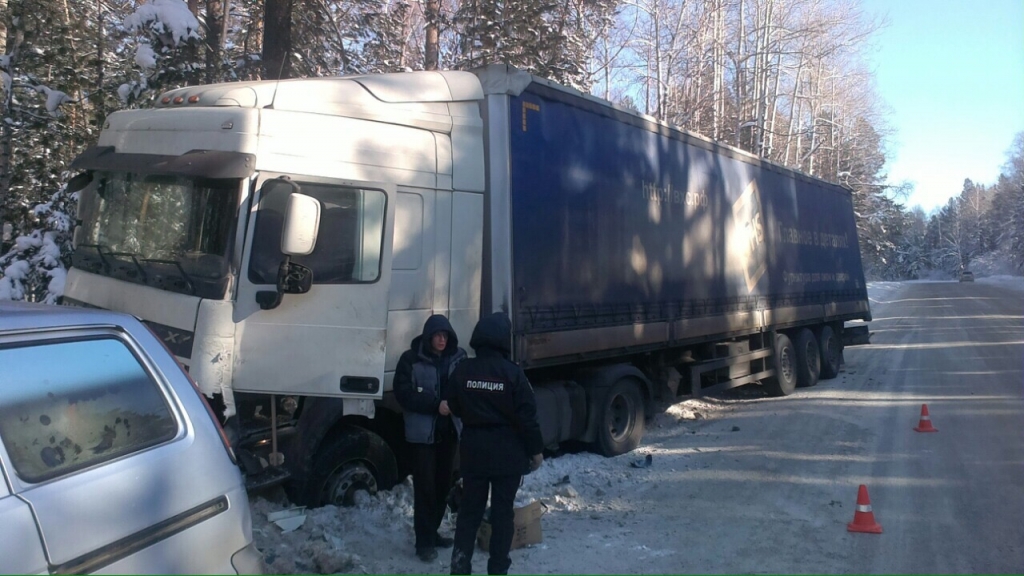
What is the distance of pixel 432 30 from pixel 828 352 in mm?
11566

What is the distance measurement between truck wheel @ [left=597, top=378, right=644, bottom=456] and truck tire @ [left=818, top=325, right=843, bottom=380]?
7138mm

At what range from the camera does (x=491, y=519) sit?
15.5 feet

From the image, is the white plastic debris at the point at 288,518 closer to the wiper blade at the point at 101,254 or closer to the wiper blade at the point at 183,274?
the wiper blade at the point at 183,274

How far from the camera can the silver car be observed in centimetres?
243

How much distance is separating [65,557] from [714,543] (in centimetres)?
456

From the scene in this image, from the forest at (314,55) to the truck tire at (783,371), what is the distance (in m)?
8.12

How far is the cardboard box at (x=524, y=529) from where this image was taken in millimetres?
5480

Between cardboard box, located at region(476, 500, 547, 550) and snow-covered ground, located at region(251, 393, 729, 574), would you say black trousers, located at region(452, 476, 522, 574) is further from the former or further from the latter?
cardboard box, located at region(476, 500, 547, 550)

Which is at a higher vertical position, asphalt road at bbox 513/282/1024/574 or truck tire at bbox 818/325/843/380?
truck tire at bbox 818/325/843/380

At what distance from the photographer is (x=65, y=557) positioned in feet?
7.91

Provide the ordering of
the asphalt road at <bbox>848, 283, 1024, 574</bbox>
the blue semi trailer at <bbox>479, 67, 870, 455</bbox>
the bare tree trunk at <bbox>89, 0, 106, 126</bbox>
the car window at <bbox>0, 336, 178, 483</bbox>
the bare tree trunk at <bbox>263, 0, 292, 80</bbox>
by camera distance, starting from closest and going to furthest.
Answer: the car window at <bbox>0, 336, 178, 483</bbox>, the asphalt road at <bbox>848, 283, 1024, 574</bbox>, the blue semi trailer at <bbox>479, 67, 870, 455</bbox>, the bare tree trunk at <bbox>263, 0, 292, 80</bbox>, the bare tree trunk at <bbox>89, 0, 106, 126</bbox>

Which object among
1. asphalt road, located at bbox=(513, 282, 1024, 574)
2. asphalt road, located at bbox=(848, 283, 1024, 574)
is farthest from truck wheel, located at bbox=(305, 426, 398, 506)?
asphalt road, located at bbox=(848, 283, 1024, 574)

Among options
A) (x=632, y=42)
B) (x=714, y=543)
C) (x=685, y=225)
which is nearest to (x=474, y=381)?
(x=714, y=543)

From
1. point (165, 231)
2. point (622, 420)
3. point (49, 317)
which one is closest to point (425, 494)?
point (165, 231)
